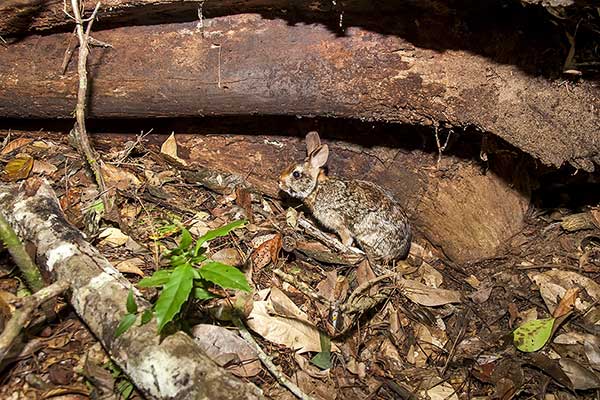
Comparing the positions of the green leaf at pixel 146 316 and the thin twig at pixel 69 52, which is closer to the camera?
the green leaf at pixel 146 316

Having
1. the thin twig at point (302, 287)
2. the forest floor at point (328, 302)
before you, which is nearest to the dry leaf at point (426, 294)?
the forest floor at point (328, 302)

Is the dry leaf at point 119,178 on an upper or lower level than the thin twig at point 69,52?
lower

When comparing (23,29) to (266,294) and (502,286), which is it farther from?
(502,286)

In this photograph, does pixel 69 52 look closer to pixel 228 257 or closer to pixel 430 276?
pixel 228 257

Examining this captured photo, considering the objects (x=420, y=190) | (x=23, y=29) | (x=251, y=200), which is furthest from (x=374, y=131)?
(x=23, y=29)

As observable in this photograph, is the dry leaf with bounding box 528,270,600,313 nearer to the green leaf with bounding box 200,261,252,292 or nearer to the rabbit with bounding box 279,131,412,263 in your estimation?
the rabbit with bounding box 279,131,412,263

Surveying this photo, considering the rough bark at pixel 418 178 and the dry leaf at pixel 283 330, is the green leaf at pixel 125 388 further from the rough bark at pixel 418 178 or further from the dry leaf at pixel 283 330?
the rough bark at pixel 418 178

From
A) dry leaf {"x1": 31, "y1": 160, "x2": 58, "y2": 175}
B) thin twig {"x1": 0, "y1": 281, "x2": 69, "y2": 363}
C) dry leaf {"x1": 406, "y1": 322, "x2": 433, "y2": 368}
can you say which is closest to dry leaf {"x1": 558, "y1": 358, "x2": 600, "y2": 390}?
dry leaf {"x1": 406, "y1": 322, "x2": 433, "y2": 368}

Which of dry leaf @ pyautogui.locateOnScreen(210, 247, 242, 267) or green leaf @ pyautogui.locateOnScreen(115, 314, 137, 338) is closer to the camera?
green leaf @ pyautogui.locateOnScreen(115, 314, 137, 338)
